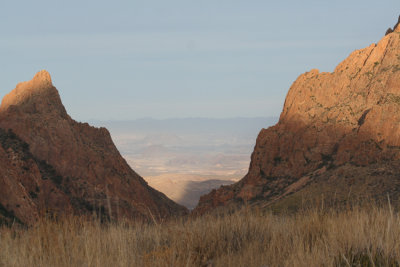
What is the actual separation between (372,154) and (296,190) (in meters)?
9.50

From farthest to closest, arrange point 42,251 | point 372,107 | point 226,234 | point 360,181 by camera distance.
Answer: point 372,107 → point 360,181 → point 226,234 → point 42,251

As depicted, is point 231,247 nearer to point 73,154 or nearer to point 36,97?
point 73,154

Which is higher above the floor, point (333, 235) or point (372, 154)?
point (372, 154)

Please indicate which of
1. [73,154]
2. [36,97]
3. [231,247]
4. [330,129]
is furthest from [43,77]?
[231,247]

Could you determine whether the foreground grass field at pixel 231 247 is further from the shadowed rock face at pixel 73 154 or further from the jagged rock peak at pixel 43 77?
the jagged rock peak at pixel 43 77

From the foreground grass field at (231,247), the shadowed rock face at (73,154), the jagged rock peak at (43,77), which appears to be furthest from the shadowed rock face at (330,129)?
the foreground grass field at (231,247)

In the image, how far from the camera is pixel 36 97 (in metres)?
69.8

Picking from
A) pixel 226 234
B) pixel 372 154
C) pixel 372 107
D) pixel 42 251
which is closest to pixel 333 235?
pixel 226 234

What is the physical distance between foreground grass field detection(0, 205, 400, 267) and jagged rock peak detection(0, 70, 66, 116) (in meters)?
61.1

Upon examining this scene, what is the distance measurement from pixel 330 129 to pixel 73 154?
35.3 meters

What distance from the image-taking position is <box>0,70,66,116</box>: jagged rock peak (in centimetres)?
6875

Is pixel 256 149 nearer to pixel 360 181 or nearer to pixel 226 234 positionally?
pixel 360 181

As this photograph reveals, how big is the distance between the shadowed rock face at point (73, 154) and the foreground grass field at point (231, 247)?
1762 inches

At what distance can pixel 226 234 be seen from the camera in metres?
11.4
